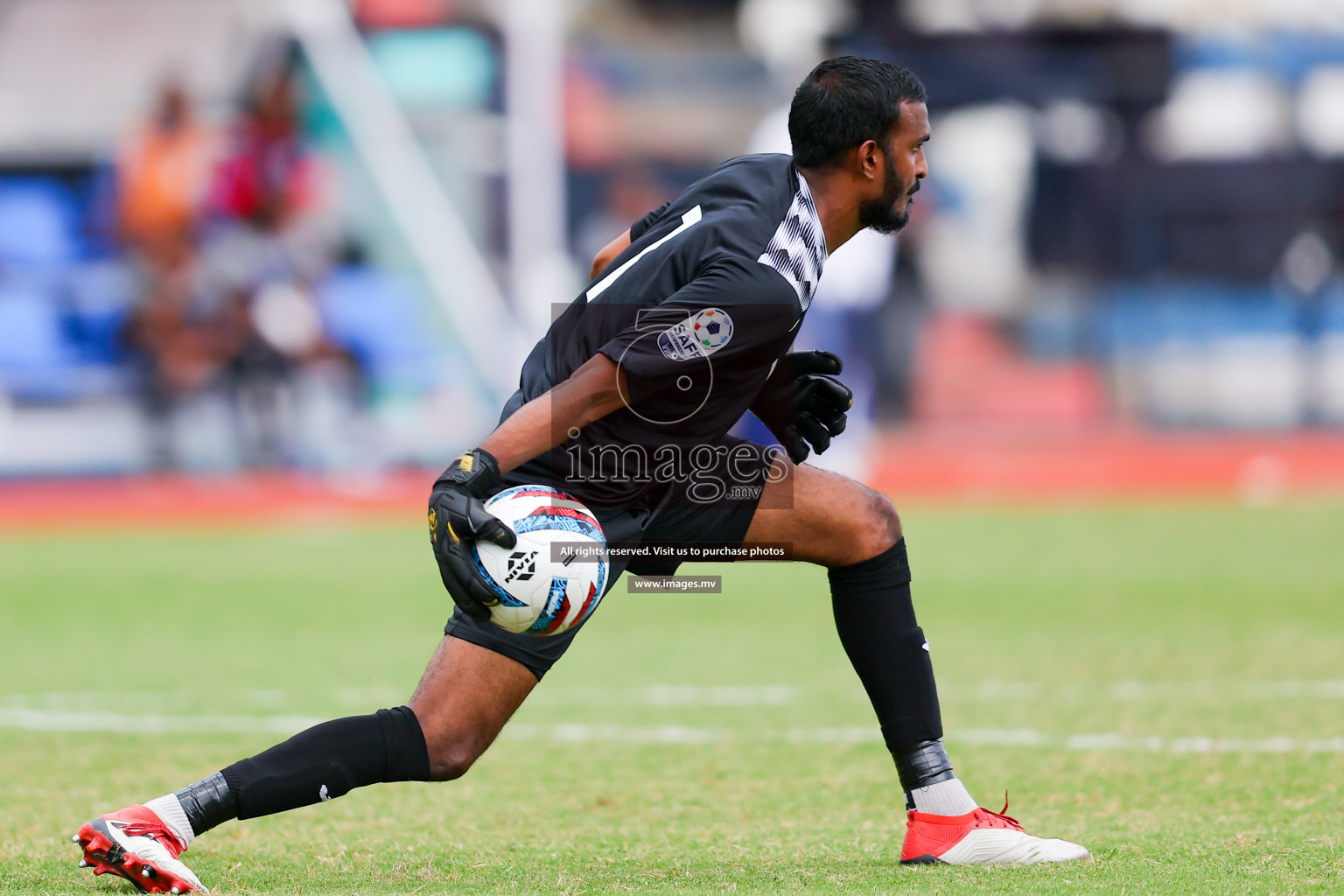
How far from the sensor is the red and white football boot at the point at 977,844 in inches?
172

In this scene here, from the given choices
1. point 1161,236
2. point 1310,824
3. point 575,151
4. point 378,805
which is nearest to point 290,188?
point 575,151

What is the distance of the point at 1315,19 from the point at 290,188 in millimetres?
11398

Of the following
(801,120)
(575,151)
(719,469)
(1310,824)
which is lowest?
(1310,824)

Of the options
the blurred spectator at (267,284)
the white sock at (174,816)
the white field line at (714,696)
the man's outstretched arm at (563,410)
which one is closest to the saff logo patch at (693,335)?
the man's outstretched arm at (563,410)

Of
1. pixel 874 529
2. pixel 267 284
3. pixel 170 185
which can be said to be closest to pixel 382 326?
pixel 267 284

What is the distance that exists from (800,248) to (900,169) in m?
0.33

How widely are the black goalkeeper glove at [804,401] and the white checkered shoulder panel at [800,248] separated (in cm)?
47

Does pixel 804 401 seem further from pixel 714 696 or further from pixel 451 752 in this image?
pixel 714 696

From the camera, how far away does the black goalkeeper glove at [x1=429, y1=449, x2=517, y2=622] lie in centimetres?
388

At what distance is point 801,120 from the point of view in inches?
172

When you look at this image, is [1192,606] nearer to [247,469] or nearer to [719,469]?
[719,469]

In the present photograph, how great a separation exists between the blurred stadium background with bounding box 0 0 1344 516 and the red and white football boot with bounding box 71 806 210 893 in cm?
1045

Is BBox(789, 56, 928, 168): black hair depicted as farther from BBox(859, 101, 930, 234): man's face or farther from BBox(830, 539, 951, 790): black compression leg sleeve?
BBox(830, 539, 951, 790): black compression leg sleeve

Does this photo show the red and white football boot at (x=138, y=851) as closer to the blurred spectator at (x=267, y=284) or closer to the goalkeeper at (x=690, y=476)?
the goalkeeper at (x=690, y=476)
